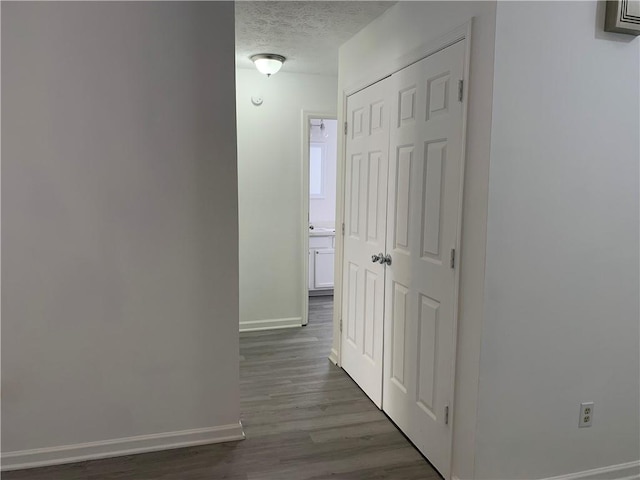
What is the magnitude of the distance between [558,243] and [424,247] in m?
0.62

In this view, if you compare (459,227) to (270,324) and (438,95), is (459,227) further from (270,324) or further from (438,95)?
(270,324)

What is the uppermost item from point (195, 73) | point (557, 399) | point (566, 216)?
point (195, 73)

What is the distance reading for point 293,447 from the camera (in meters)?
2.56

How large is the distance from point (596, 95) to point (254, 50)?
8.24 feet

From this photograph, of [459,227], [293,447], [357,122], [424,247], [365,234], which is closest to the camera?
[459,227]

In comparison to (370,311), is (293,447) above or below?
below

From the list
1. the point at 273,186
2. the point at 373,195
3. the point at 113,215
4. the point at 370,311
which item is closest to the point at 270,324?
the point at 273,186

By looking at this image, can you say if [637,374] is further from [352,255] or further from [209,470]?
[209,470]

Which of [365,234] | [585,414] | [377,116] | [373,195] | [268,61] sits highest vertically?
[268,61]

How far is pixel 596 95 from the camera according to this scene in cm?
199

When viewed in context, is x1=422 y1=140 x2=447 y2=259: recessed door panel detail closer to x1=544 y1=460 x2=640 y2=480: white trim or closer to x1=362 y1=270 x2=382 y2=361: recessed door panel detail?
x1=362 y1=270 x2=382 y2=361: recessed door panel detail

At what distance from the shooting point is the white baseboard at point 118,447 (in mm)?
2342

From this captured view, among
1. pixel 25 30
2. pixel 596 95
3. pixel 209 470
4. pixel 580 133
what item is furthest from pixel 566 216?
pixel 25 30

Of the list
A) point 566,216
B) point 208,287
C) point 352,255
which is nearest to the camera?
point 566,216
